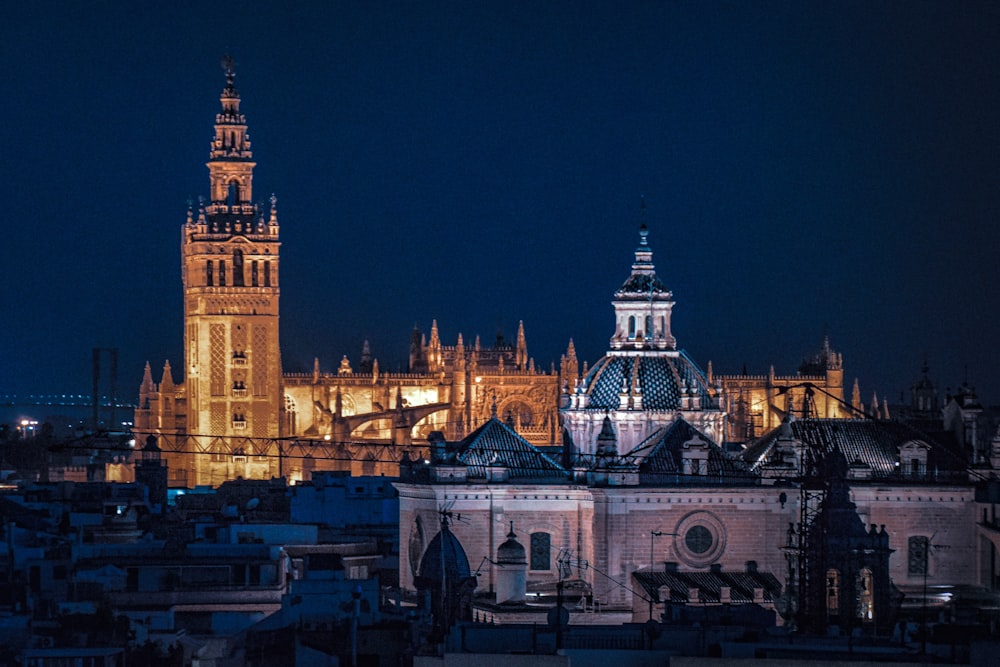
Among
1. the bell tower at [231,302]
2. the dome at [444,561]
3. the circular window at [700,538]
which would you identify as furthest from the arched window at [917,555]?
the bell tower at [231,302]

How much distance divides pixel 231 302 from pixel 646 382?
66559 millimetres

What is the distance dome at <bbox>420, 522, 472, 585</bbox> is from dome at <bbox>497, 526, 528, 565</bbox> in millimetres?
1652

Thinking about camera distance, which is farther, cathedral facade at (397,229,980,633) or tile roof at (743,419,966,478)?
tile roof at (743,419,966,478)

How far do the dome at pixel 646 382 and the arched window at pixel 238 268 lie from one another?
66.1 metres

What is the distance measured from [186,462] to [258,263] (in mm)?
9975

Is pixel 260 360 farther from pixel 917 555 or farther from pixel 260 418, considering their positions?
pixel 917 555

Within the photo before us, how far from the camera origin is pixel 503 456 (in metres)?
91.5

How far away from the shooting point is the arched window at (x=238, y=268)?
161m

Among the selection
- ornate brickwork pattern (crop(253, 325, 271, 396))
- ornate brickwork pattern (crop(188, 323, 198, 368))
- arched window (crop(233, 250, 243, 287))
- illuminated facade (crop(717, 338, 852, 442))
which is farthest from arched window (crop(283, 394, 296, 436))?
illuminated facade (crop(717, 338, 852, 442))

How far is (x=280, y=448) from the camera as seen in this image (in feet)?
518

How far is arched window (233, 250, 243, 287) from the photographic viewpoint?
161375 millimetres

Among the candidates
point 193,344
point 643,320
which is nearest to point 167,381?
point 193,344

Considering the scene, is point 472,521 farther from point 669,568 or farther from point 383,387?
point 383,387

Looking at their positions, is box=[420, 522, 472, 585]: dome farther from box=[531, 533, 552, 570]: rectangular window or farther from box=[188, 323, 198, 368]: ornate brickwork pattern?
box=[188, 323, 198, 368]: ornate brickwork pattern
